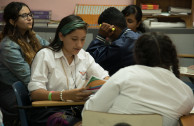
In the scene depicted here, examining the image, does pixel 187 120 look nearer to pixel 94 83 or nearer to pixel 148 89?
pixel 148 89

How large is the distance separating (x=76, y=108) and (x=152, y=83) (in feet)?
2.27

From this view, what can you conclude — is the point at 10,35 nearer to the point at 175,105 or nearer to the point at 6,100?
the point at 6,100

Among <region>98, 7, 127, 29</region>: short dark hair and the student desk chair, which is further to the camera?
<region>98, 7, 127, 29</region>: short dark hair

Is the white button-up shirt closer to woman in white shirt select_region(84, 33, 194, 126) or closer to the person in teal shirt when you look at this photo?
the person in teal shirt

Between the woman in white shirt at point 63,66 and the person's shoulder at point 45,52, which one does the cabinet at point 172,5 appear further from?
the person's shoulder at point 45,52

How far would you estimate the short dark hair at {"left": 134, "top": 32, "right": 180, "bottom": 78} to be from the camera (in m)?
1.27

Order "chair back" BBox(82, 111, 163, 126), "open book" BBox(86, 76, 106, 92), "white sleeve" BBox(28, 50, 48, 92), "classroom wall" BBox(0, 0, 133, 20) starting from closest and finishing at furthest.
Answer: "chair back" BBox(82, 111, 163, 126) → "open book" BBox(86, 76, 106, 92) → "white sleeve" BBox(28, 50, 48, 92) → "classroom wall" BBox(0, 0, 133, 20)

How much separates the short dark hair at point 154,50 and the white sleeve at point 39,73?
2.32 ft

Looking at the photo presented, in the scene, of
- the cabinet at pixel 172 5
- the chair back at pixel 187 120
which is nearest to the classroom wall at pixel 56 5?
the cabinet at pixel 172 5

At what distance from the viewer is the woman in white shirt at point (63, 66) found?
1731mm

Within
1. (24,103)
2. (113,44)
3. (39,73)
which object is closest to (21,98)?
(24,103)

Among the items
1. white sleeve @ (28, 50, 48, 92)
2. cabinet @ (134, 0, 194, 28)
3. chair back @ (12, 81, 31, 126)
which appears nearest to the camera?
chair back @ (12, 81, 31, 126)

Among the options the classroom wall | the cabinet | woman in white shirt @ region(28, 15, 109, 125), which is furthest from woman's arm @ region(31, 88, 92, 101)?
the classroom wall

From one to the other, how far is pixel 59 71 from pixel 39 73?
157mm
